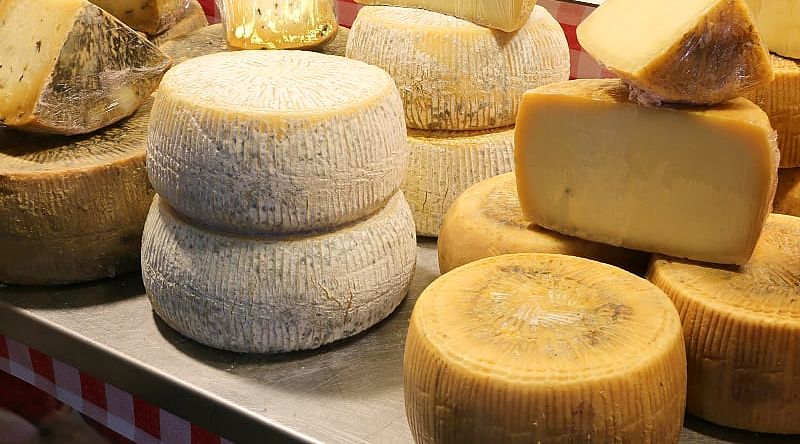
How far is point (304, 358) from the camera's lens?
3.89ft

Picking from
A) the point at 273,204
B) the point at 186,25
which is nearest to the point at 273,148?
the point at 273,204

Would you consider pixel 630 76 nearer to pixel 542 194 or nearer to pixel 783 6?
pixel 542 194

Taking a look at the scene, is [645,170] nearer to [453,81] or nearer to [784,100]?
[784,100]

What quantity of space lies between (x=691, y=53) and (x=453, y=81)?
475 mm

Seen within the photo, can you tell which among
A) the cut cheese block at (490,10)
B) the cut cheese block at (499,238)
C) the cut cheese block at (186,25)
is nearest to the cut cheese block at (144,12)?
the cut cheese block at (186,25)

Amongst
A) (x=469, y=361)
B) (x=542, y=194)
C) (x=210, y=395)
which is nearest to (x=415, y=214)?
(x=542, y=194)

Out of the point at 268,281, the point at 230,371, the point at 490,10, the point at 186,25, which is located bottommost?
the point at 230,371

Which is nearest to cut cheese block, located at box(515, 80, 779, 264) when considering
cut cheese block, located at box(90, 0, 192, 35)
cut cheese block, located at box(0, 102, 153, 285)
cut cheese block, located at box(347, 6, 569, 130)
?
cut cheese block, located at box(347, 6, 569, 130)

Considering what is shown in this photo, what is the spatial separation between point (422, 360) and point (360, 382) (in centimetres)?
23

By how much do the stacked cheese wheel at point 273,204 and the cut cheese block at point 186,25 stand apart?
1.80 feet

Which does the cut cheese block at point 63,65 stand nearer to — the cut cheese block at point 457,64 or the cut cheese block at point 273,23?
the cut cheese block at point 273,23

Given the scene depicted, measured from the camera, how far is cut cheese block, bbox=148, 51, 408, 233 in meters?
1.08

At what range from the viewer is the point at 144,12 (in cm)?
166

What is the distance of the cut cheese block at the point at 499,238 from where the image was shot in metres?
1.16
